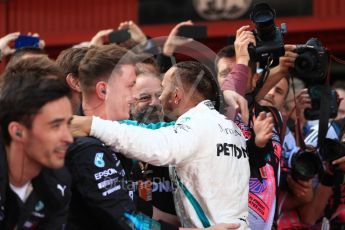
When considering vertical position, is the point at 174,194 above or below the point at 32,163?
below

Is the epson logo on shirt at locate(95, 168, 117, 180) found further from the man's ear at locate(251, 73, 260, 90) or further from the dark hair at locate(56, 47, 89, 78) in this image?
the man's ear at locate(251, 73, 260, 90)

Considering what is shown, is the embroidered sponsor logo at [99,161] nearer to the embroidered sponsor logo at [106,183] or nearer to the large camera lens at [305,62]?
the embroidered sponsor logo at [106,183]

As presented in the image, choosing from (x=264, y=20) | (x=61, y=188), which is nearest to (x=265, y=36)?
(x=264, y=20)

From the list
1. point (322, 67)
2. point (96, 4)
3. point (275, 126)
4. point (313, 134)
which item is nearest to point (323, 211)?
point (313, 134)

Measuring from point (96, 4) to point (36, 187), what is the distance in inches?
280

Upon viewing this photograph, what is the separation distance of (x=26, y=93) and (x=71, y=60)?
Result: 90 centimetres

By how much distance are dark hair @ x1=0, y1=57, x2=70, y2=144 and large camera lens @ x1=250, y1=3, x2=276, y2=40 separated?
1.27 m

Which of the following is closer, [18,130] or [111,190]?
[18,130]

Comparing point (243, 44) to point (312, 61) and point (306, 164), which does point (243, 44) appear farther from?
point (306, 164)

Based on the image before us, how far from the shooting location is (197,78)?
10.6 ft

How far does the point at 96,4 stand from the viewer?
9.35m

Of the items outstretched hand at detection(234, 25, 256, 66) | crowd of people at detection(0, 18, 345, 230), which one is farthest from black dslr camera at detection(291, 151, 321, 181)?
outstretched hand at detection(234, 25, 256, 66)

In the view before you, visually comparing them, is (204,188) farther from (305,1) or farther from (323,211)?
(305,1)

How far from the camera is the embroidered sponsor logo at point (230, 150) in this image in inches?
118
